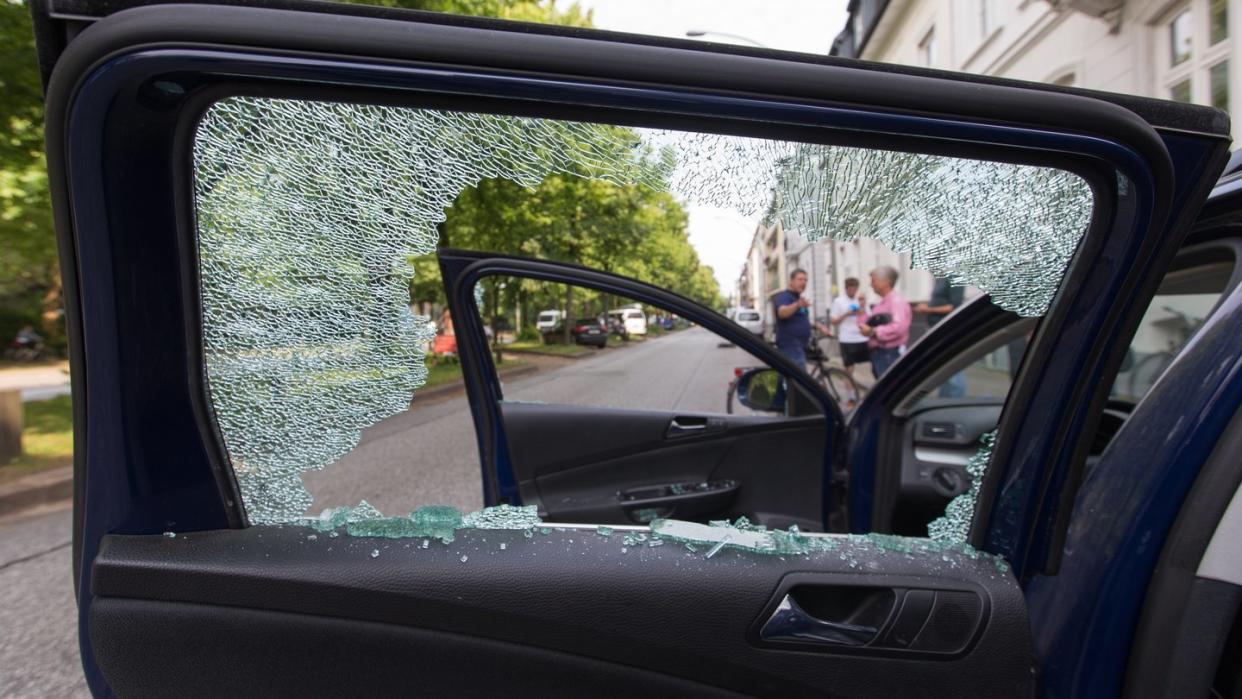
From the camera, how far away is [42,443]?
282 inches

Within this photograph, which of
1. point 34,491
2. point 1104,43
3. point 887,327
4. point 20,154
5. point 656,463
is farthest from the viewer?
point 1104,43

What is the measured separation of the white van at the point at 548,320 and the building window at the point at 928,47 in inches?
468

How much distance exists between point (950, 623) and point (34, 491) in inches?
276

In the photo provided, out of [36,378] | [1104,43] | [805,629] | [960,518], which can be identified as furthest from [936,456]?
[36,378]

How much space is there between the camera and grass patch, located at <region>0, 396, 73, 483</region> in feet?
20.0

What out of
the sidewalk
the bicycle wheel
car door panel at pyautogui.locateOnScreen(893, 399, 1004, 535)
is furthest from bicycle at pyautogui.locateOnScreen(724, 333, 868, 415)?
the sidewalk

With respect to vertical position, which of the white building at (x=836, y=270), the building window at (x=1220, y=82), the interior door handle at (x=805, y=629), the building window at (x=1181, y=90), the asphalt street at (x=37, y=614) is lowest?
the asphalt street at (x=37, y=614)

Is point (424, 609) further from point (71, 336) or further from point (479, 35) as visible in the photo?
point (479, 35)

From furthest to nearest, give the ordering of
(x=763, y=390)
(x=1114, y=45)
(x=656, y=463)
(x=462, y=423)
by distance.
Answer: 1. (x=1114, y=45)
2. (x=462, y=423)
3. (x=763, y=390)
4. (x=656, y=463)

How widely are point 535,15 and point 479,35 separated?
11997 millimetres

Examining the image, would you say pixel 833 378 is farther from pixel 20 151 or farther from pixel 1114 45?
pixel 20 151

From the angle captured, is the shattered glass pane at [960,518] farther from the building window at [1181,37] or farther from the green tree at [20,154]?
→ the building window at [1181,37]

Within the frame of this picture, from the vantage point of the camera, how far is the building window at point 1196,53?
744 cm

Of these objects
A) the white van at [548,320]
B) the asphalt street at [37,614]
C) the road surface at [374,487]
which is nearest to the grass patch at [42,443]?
Answer: the asphalt street at [37,614]
